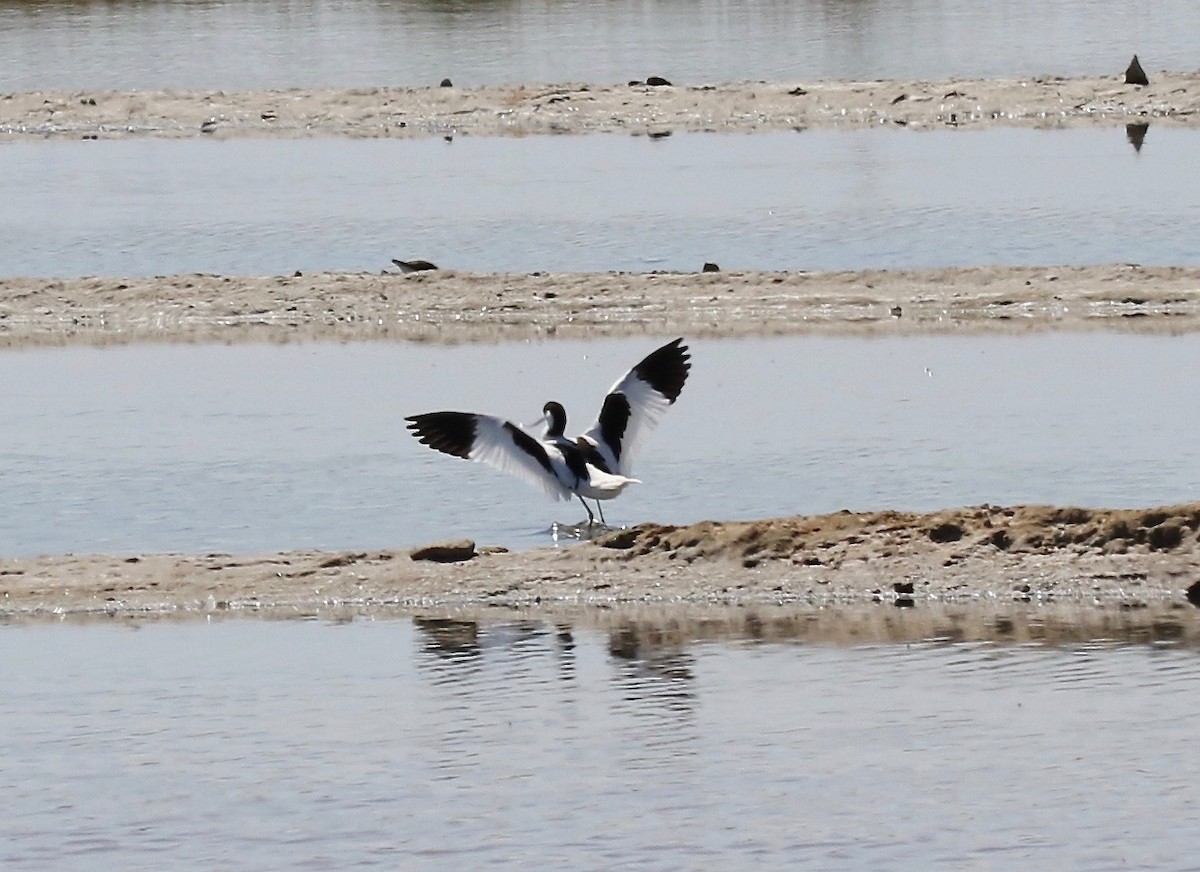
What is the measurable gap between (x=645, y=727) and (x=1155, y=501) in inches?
155

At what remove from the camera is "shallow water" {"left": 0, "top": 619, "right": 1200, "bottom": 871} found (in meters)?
7.60

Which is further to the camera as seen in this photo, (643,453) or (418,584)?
(643,453)

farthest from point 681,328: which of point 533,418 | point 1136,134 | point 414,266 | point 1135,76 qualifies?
point 1135,76

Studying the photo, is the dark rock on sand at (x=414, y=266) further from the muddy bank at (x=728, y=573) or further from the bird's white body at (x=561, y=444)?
the muddy bank at (x=728, y=573)

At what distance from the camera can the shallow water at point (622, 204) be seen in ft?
69.9

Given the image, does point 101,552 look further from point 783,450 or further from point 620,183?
point 620,183

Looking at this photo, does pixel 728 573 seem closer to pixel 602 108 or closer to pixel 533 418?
pixel 533 418

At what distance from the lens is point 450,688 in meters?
9.33

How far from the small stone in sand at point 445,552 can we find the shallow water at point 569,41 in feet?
78.0

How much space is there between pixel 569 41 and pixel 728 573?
32970 mm

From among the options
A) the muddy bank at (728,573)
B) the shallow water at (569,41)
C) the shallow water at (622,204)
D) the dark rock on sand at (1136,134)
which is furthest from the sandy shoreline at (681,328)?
the shallow water at (569,41)

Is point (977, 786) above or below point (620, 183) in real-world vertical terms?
below

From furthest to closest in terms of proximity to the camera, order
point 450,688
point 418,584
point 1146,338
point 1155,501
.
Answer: point 1146,338 < point 1155,501 < point 418,584 < point 450,688

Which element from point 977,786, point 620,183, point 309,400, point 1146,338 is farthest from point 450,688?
point 620,183
